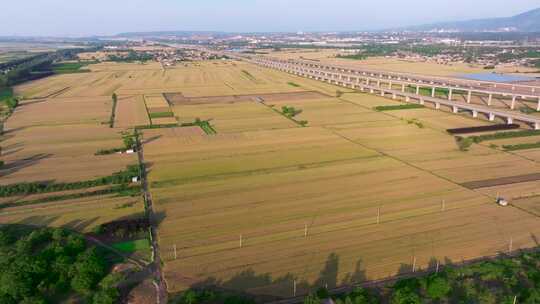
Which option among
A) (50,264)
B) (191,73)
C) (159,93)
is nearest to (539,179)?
(50,264)

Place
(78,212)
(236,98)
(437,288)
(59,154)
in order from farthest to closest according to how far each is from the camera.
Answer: (236,98)
(59,154)
(78,212)
(437,288)

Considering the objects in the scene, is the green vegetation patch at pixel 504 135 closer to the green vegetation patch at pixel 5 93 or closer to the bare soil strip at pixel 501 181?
the bare soil strip at pixel 501 181

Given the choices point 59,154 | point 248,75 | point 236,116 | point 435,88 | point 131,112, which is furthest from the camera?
point 248,75

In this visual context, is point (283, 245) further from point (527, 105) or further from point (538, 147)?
point (527, 105)

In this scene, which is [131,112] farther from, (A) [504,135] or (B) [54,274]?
(A) [504,135]

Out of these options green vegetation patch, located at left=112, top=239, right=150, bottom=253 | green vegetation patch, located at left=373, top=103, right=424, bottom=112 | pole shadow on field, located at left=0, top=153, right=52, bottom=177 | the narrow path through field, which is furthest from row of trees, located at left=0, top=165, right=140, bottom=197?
green vegetation patch, located at left=373, top=103, right=424, bottom=112

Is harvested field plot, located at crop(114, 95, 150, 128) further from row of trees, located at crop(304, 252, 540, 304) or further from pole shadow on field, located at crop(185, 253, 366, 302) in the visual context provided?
row of trees, located at crop(304, 252, 540, 304)

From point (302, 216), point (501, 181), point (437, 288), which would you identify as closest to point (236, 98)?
point (501, 181)
